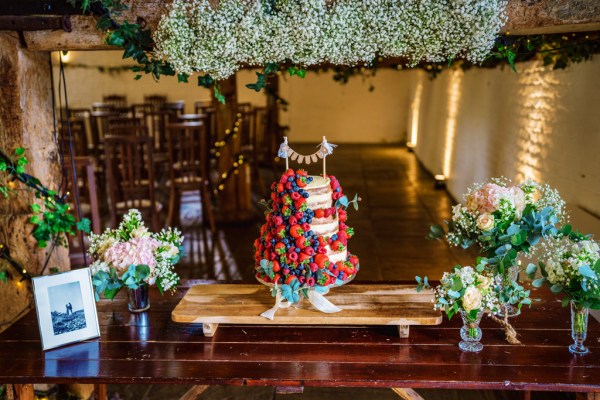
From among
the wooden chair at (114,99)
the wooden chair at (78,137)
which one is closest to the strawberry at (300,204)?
the wooden chair at (78,137)

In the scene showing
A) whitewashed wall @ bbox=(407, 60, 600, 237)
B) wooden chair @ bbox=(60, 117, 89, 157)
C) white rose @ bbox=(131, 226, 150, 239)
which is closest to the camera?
white rose @ bbox=(131, 226, 150, 239)

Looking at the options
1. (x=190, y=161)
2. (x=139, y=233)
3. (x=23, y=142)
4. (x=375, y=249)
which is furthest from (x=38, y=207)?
(x=375, y=249)

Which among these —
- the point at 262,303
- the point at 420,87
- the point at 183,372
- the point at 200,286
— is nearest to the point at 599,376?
the point at 262,303

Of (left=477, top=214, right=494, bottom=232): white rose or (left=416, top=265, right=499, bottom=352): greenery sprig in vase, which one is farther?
(left=477, top=214, right=494, bottom=232): white rose

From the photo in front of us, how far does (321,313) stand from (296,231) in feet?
1.26

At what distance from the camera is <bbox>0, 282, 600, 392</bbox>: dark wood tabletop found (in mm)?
1927

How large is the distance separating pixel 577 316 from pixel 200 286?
62.6 inches

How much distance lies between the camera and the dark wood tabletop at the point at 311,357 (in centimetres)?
193

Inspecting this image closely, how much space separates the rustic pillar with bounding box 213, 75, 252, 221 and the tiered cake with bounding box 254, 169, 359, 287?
3687 millimetres

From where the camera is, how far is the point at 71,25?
2.46 meters

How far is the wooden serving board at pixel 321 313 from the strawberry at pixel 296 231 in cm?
36

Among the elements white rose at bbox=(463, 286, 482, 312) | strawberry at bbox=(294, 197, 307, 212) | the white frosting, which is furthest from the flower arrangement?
white rose at bbox=(463, 286, 482, 312)

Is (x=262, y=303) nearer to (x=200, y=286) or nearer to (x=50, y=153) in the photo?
(x=200, y=286)

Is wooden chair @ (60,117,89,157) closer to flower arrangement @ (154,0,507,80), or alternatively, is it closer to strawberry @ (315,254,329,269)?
flower arrangement @ (154,0,507,80)
